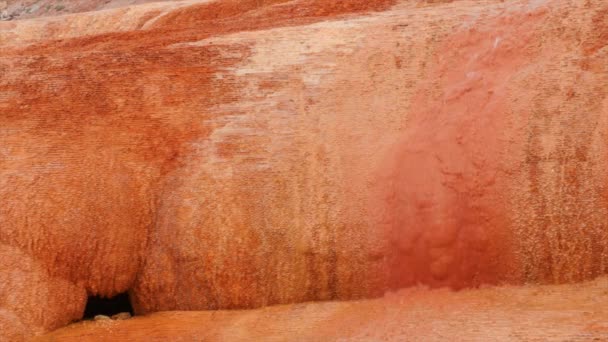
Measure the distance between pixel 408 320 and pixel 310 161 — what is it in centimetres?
158

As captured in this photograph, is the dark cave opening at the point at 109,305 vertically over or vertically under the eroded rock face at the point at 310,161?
under

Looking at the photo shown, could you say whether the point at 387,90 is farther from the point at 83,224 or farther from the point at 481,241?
the point at 83,224

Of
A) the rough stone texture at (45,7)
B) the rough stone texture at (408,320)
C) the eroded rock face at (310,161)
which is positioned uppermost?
the rough stone texture at (45,7)

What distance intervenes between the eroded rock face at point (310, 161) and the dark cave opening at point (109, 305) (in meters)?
0.29

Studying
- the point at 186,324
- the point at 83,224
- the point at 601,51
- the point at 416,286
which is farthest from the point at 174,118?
the point at 601,51

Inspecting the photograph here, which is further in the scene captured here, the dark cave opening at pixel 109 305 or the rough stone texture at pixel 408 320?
the dark cave opening at pixel 109 305

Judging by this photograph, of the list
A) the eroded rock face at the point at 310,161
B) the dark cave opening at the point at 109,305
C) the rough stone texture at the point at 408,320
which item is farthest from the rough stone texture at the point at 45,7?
the rough stone texture at the point at 408,320

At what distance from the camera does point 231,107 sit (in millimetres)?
7328

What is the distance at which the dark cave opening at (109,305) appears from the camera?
24.6ft

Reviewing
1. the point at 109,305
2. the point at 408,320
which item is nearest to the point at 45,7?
the point at 109,305

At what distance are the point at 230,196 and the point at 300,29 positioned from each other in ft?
5.74

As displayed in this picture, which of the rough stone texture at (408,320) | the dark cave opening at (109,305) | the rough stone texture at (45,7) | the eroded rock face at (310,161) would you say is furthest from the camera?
the rough stone texture at (45,7)

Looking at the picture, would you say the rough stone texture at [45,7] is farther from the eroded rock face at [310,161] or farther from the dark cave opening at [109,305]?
the dark cave opening at [109,305]

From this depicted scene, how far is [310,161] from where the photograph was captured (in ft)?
22.9
